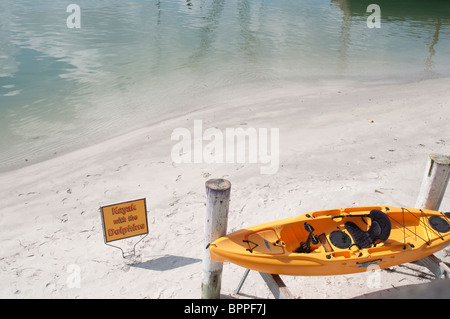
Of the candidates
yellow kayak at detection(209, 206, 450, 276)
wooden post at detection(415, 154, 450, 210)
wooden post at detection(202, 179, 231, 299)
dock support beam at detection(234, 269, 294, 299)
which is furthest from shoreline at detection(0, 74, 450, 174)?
wooden post at detection(415, 154, 450, 210)

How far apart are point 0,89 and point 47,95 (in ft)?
6.12

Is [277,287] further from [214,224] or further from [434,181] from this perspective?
[434,181]

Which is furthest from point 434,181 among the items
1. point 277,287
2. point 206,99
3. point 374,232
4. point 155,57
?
point 155,57

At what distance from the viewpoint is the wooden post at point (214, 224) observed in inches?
143

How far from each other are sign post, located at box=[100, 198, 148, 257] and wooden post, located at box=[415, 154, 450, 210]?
372 cm

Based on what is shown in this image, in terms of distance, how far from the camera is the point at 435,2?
3662cm

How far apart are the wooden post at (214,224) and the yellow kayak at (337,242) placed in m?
0.14

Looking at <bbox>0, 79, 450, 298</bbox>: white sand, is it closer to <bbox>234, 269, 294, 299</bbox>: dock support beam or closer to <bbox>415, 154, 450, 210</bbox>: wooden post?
<bbox>234, 269, 294, 299</bbox>: dock support beam

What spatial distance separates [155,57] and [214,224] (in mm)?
13740

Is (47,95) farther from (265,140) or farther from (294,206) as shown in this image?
(294,206)

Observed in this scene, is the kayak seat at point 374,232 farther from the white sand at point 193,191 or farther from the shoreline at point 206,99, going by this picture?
the shoreline at point 206,99

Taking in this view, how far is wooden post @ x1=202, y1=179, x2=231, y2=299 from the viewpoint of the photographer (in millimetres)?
3639

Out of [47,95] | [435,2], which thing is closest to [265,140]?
[47,95]

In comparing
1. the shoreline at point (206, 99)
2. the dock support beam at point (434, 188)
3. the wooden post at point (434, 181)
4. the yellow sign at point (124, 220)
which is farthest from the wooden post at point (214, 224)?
the shoreline at point (206, 99)
